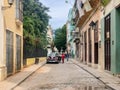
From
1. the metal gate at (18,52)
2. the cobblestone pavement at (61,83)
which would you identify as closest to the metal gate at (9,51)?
the cobblestone pavement at (61,83)

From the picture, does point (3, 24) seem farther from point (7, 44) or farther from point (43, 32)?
point (43, 32)

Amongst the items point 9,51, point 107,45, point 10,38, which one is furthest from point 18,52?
point 107,45

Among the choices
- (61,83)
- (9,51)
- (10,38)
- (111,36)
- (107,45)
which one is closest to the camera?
(61,83)

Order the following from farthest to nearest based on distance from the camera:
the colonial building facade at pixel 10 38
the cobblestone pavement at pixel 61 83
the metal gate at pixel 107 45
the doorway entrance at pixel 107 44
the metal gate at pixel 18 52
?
the metal gate at pixel 18 52 < the metal gate at pixel 107 45 < the doorway entrance at pixel 107 44 < the colonial building facade at pixel 10 38 < the cobblestone pavement at pixel 61 83

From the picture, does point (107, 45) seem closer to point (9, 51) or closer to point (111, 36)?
point (111, 36)

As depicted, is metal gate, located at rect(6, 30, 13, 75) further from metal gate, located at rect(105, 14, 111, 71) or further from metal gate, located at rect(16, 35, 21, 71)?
metal gate, located at rect(105, 14, 111, 71)

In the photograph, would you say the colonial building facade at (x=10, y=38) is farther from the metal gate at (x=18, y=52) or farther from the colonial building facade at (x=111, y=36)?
the colonial building facade at (x=111, y=36)

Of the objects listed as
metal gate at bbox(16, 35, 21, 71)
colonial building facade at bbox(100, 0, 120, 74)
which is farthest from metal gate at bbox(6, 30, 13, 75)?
colonial building facade at bbox(100, 0, 120, 74)

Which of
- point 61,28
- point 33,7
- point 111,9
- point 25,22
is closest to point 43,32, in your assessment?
point 33,7

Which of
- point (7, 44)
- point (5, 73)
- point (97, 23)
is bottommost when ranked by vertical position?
point (5, 73)

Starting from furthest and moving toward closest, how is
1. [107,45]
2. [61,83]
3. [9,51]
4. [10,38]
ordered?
[107,45] < [10,38] < [9,51] < [61,83]

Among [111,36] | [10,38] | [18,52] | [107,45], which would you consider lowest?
[18,52]

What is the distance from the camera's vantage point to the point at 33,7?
55.4m

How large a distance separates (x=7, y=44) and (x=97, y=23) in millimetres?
14593
